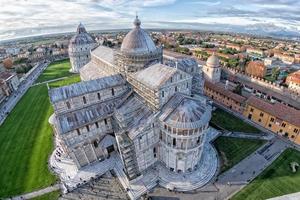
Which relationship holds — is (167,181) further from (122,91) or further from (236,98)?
(236,98)

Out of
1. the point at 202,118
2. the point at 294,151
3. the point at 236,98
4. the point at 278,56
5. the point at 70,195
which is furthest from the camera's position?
the point at 278,56

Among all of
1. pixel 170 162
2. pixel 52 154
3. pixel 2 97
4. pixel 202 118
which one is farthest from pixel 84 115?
pixel 2 97

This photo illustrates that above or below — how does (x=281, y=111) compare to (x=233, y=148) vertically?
above

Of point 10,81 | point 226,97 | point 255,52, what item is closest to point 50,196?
point 226,97

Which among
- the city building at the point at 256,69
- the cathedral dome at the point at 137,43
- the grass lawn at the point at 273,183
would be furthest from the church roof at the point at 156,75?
the city building at the point at 256,69

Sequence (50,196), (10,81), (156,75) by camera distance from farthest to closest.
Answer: (10,81)
(156,75)
(50,196)

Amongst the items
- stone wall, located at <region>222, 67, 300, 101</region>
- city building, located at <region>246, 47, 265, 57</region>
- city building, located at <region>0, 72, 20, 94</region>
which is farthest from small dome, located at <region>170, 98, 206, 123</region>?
city building, located at <region>246, 47, 265, 57</region>

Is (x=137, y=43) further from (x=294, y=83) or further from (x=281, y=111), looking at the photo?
(x=294, y=83)
